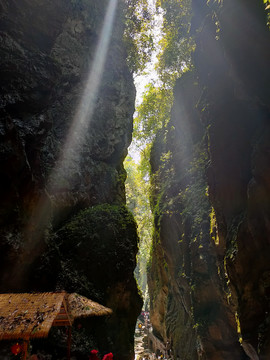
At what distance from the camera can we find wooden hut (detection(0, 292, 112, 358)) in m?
6.10

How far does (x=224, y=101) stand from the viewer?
12398 millimetres

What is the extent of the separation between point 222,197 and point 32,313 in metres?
9.43

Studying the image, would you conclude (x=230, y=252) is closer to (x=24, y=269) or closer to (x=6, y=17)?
(x=24, y=269)

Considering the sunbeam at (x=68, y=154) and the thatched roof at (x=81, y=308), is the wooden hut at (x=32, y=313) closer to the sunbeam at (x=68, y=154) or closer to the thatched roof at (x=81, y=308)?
the thatched roof at (x=81, y=308)

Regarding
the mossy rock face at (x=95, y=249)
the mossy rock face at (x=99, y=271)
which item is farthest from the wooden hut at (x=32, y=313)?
the mossy rock face at (x=95, y=249)

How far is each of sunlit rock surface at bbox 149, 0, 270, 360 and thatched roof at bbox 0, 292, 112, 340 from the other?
6240mm

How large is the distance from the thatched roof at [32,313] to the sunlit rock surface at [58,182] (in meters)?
2.30

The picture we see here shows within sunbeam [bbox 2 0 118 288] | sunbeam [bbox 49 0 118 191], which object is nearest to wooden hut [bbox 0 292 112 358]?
sunbeam [bbox 2 0 118 288]

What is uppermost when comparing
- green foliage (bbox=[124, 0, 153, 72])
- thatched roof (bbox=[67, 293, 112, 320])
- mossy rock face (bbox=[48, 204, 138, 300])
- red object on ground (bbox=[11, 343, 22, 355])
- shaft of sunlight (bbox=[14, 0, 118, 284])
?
green foliage (bbox=[124, 0, 153, 72])

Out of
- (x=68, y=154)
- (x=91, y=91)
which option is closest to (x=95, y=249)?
(x=68, y=154)

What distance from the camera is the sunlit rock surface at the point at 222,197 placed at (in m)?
9.71

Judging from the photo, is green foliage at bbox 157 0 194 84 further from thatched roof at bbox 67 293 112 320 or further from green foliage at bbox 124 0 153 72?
thatched roof at bbox 67 293 112 320

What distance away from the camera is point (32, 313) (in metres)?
6.70

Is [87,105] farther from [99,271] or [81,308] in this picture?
[81,308]
